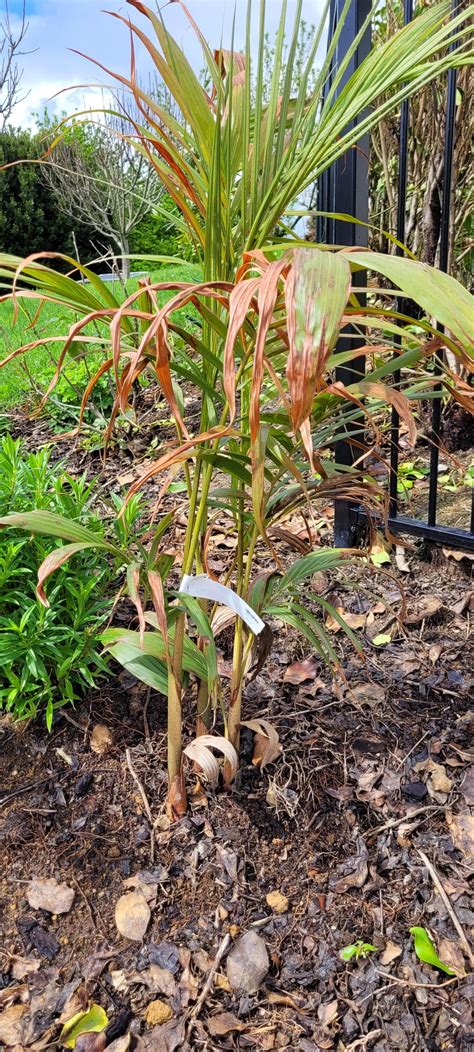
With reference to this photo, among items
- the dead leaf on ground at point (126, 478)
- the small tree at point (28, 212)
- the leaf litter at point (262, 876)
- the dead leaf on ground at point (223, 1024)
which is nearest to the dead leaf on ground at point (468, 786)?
the leaf litter at point (262, 876)

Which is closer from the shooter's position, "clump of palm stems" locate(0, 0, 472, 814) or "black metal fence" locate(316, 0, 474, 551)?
"clump of palm stems" locate(0, 0, 472, 814)

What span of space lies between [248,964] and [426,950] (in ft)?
0.98

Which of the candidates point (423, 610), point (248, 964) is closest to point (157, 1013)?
point (248, 964)

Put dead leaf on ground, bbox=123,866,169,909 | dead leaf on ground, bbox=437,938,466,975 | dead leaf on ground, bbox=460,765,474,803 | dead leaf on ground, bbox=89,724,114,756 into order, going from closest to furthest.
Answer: dead leaf on ground, bbox=437,938,466,975 → dead leaf on ground, bbox=123,866,169,909 → dead leaf on ground, bbox=460,765,474,803 → dead leaf on ground, bbox=89,724,114,756

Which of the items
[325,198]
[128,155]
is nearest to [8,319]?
[128,155]

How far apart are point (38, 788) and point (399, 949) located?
2.51ft

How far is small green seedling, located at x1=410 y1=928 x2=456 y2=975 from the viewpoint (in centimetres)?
122

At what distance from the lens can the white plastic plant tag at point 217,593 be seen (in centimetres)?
112

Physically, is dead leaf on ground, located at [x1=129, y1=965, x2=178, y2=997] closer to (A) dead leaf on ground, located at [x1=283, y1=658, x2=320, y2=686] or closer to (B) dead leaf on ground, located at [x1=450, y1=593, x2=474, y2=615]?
(A) dead leaf on ground, located at [x1=283, y1=658, x2=320, y2=686]

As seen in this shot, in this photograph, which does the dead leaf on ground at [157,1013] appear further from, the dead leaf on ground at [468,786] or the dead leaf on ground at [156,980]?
the dead leaf on ground at [468,786]

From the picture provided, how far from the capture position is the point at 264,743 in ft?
5.06

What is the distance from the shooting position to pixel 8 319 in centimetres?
637

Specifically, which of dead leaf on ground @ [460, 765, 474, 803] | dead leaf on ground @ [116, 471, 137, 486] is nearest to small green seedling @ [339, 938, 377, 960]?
dead leaf on ground @ [460, 765, 474, 803]

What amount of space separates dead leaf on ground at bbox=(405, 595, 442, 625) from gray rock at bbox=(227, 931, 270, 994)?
0.95 m
